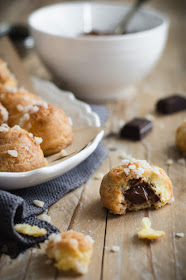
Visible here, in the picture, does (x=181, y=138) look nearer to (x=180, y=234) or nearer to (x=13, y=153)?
(x=180, y=234)

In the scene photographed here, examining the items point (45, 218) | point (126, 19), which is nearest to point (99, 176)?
point (45, 218)

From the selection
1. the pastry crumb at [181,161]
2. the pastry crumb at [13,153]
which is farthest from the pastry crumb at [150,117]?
the pastry crumb at [13,153]

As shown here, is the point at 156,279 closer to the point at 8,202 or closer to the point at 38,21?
the point at 8,202

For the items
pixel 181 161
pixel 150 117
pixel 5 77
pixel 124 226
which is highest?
pixel 5 77

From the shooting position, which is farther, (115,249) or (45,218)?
(45,218)

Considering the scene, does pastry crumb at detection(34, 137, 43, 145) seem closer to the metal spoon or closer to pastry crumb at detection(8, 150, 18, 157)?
pastry crumb at detection(8, 150, 18, 157)

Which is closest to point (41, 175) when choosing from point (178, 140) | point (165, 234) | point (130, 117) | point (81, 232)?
point (81, 232)

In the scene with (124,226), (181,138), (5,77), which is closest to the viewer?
(124,226)
